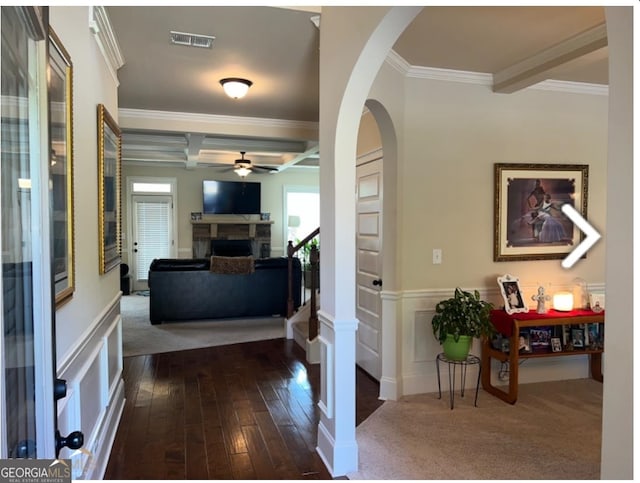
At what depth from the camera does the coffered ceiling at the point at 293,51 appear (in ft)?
8.48

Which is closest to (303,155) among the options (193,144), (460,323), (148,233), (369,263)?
(193,144)

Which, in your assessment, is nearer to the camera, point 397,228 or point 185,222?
point 397,228

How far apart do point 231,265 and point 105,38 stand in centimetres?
A: 371

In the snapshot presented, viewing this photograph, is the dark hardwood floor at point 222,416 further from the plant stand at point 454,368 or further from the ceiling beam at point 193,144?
the ceiling beam at point 193,144

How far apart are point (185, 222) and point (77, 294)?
7682 mm

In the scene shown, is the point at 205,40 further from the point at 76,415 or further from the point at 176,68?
the point at 76,415

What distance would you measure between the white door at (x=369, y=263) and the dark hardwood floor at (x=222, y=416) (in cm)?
26

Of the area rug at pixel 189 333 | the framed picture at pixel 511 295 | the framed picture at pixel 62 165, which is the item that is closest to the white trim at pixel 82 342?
the framed picture at pixel 62 165

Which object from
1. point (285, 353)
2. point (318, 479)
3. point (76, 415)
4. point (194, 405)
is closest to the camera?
point (76, 415)

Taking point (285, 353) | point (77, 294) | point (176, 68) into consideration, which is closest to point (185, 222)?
point (285, 353)

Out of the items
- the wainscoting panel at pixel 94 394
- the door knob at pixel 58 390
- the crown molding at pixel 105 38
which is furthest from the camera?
the crown molding at pixel 105 38

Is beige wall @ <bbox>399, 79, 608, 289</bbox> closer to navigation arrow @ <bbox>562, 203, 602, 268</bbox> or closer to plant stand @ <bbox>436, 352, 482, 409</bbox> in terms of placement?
navigation arrow @ <bbox>562, 203, 602, 268</bbox>

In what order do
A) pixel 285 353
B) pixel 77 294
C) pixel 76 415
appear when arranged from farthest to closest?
pixel 285 353 < pixel 77 294 < pixel 76 415

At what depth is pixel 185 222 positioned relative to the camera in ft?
31.2
